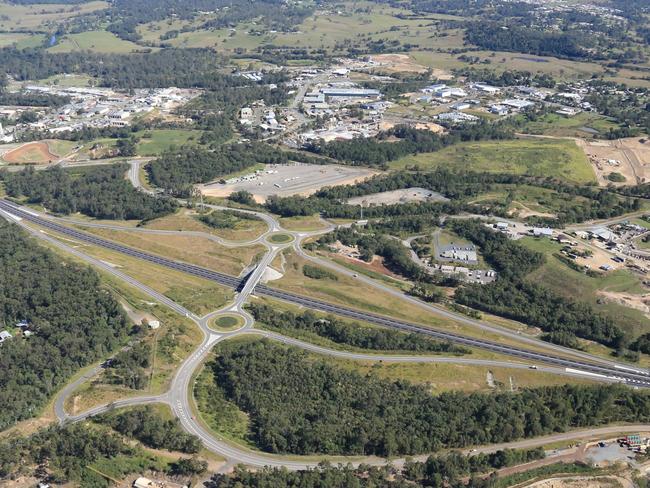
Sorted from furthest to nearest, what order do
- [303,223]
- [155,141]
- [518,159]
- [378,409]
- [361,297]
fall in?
[155,141], [518,159], [303,223], [361,297], [378,409]

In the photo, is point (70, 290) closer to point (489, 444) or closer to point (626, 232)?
point (489, 444)

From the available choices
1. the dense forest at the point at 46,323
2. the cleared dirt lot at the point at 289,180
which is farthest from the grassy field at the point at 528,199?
the dense forest at the point at 46,323

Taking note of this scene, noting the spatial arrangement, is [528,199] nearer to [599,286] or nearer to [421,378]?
[599,286]

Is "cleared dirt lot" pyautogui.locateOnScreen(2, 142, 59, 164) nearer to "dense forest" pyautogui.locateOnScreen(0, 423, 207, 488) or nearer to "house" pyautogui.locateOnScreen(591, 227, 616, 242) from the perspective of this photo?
"dense forest" pyautogui.locateOnScreen(0, 423, 207, 488)

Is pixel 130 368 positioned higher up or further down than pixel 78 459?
higher up

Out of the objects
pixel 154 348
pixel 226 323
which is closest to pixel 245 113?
pixel 226 323

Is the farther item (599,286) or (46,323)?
(599,286)

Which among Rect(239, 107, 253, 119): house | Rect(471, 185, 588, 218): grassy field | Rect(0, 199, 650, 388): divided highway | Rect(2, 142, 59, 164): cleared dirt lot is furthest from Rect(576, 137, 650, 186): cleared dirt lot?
Rect(2, 142, 59, 164): cleared dirt lot
